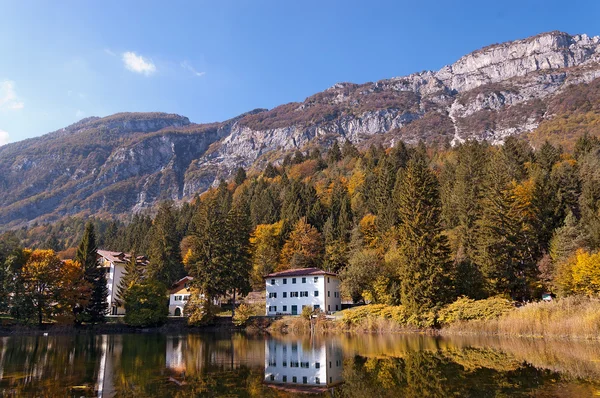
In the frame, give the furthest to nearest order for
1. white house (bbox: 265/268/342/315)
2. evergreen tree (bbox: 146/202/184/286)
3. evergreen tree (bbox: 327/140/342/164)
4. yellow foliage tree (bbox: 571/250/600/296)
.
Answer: evergreen tree (bbox: 327/140/342/164)
evergreen tree (bbox: 146/202/184/286)
white house (bbox: 265/268/342/315)
yellow foliage tree (bbox: 571/250/600/296)

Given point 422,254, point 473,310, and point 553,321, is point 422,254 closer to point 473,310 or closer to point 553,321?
point 473,310

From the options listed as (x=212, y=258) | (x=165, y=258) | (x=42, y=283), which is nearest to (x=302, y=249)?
(x=212, y=258)

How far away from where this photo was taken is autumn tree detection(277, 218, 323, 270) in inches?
2739

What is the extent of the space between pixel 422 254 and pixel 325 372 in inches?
1064

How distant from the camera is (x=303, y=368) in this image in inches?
819

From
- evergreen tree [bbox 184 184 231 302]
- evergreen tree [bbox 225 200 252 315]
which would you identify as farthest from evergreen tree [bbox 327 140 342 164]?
evergreen tree [bbox 184 184 231 302]

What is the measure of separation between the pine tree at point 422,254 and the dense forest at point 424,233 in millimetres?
115

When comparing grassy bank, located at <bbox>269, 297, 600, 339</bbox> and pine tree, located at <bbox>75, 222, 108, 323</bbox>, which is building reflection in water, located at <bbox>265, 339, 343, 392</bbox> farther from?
pine tree, located at <bbox>75, 222, 108, 323</bbox>

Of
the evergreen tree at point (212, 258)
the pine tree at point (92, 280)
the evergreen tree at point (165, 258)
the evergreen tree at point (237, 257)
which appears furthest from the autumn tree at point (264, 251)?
the pine tree at point (92, 280)

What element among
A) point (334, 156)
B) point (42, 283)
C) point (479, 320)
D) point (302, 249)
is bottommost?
point (479, 320)

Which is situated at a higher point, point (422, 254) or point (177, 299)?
point (422, 254)

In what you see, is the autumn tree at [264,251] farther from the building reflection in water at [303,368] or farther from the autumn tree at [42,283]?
the building reflection in water at [303,368]

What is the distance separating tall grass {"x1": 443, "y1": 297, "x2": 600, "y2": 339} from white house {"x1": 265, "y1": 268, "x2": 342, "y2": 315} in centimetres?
2512

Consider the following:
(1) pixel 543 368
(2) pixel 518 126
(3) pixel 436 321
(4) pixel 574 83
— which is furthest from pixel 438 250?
(4) pixel 574 83
